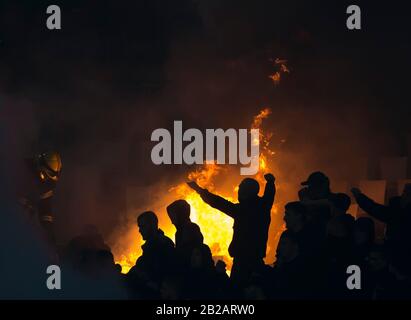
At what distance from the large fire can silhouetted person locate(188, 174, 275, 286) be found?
2.88m

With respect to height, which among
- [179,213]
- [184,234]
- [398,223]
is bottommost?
[184,234]

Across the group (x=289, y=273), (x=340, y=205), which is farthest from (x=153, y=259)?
(x=340, y=205)

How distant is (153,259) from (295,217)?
2.15 meters

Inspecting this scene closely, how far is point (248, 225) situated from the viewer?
57.6 feet

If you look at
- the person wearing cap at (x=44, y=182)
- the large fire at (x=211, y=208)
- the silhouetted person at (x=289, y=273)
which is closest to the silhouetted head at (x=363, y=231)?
the silhouetted person at (x=289, y=273)

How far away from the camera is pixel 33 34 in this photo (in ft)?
Result: 70.8

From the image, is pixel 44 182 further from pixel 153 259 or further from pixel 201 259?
pixel 201 259

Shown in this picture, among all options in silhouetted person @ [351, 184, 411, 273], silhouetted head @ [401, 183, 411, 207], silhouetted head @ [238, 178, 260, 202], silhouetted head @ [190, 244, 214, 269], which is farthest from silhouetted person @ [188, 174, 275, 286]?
silhouetted head @ [401, 183, 411, 207]

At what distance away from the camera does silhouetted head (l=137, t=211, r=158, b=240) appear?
17.2 meters

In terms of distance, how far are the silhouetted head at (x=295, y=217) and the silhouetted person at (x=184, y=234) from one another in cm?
138

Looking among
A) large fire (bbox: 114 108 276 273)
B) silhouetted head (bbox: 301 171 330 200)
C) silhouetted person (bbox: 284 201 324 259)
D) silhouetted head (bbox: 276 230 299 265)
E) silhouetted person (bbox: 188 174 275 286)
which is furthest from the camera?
large fire (bbox: 114 108 276 273)

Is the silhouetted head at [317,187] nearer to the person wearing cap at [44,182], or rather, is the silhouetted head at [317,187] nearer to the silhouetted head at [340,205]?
the silhouetted head at [340,205]

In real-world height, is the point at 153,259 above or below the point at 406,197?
below

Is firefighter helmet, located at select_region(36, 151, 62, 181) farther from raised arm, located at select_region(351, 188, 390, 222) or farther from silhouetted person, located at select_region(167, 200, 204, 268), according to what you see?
raised arm, located at select_region(351, 188, 390, 222)
